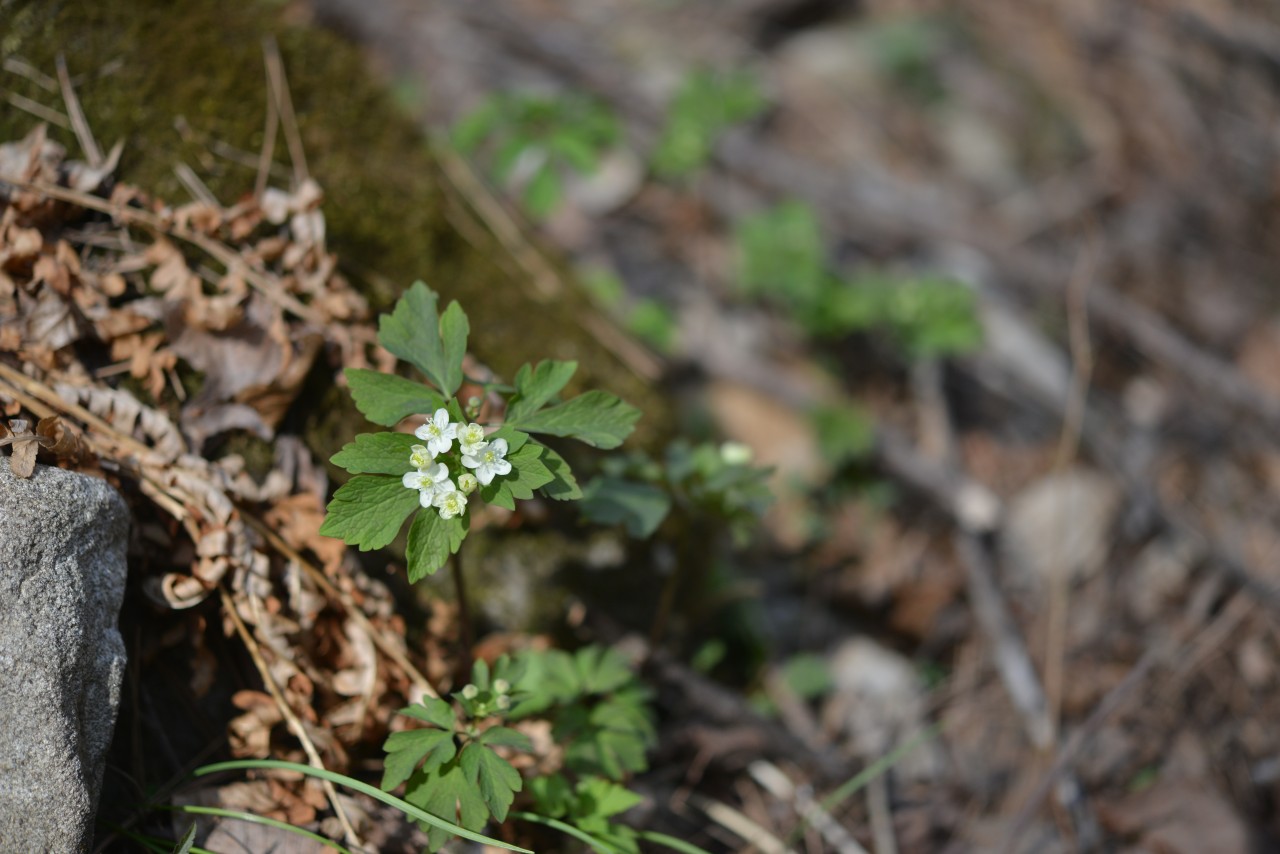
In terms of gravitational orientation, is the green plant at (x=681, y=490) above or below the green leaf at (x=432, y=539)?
below

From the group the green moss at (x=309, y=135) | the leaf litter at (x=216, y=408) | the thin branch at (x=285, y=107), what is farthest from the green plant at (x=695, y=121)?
the leaf litter at (x=216, y=408)

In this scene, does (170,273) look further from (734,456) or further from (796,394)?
(796,394)

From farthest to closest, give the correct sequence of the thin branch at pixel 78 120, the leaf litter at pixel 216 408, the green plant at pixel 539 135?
the green plant at pixel 539 135 → the thin branch at pixel 78 120 → the leaf litter at pixel 216 408

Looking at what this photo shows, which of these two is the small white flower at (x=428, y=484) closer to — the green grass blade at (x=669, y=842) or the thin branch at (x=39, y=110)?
the green grass blade at (x=669, y=842)

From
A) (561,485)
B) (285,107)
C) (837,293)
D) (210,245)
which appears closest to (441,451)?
(561,485)

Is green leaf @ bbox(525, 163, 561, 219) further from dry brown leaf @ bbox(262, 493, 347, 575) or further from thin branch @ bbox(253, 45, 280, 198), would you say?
dry brown leaf @ bbox(262, 493, 347, 575)
